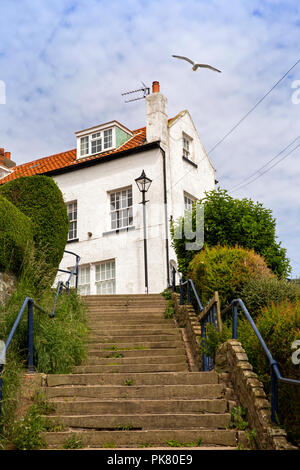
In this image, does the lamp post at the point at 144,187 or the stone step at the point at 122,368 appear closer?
the stone step at the point at 122,368

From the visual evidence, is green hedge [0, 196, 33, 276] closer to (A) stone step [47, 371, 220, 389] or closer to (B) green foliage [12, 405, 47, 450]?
(A) stone step [47, 371, 220, 389]

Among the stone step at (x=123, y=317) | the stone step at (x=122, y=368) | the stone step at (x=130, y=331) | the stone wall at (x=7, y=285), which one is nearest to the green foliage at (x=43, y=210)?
the stone wall at (x=7, y=285)

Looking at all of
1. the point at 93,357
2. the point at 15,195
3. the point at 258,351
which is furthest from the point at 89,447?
the point at 15,195

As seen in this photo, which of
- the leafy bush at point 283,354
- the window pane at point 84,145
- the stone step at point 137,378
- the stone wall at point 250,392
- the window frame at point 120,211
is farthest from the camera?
the window pane at point 84,145

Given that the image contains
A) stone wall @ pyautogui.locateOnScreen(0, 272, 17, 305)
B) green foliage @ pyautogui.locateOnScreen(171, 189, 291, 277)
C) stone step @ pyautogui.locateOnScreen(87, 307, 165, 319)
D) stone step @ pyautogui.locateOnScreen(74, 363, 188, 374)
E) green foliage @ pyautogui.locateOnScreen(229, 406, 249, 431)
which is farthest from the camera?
green foliage @ pyautogui.locateOnScreen(171, 189, 291, 277)

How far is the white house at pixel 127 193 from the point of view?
17.8 m

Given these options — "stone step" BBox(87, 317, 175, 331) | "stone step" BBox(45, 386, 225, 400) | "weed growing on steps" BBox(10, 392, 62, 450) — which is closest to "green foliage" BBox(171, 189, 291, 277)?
"stone step" BBox(87, 317, 175, 331)

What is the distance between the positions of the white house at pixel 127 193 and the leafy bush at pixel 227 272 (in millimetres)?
6708

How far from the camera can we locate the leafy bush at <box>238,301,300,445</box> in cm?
526

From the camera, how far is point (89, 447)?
5.61m

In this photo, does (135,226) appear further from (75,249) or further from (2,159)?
(2,159)

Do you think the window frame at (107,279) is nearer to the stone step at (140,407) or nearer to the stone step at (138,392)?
the stone step at (138,392)

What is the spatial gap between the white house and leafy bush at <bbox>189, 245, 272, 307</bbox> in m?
6.71

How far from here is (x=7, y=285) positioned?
9.71 meters
